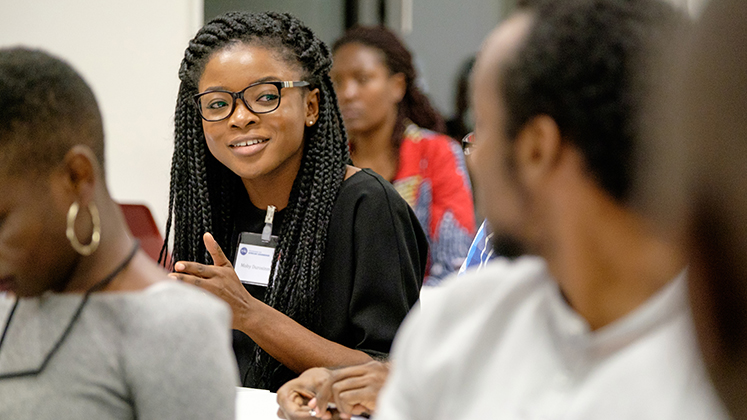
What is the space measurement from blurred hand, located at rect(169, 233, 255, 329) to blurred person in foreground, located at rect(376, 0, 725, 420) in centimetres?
71

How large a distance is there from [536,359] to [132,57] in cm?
307

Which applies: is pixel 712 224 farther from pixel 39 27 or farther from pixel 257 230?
pixel 39 27

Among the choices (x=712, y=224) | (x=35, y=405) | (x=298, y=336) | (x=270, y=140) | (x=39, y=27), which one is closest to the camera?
(x=712, y=224)

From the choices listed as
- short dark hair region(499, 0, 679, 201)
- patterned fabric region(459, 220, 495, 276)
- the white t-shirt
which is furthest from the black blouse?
short dark hair region(499, 0, 679, 201)

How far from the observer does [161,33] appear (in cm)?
339

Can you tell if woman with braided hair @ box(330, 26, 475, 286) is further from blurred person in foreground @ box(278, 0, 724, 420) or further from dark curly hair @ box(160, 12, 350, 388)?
blurred person in foreground @ box(278, 0, 724, 420)

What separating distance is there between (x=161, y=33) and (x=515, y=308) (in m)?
2.98

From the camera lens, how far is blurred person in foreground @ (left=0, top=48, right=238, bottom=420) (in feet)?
2.43

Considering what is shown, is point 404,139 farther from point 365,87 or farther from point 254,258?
point 254,258

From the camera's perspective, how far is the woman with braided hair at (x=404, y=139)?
10.6 ft

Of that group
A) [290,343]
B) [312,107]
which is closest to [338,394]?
[290,343]

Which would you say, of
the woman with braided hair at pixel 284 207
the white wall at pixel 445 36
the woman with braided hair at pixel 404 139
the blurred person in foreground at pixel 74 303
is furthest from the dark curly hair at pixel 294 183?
the white wall at pixel 445 36

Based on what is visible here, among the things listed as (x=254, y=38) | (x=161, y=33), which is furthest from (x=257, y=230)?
(x=161, y=33)

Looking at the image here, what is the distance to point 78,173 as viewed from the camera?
2.53 ft
